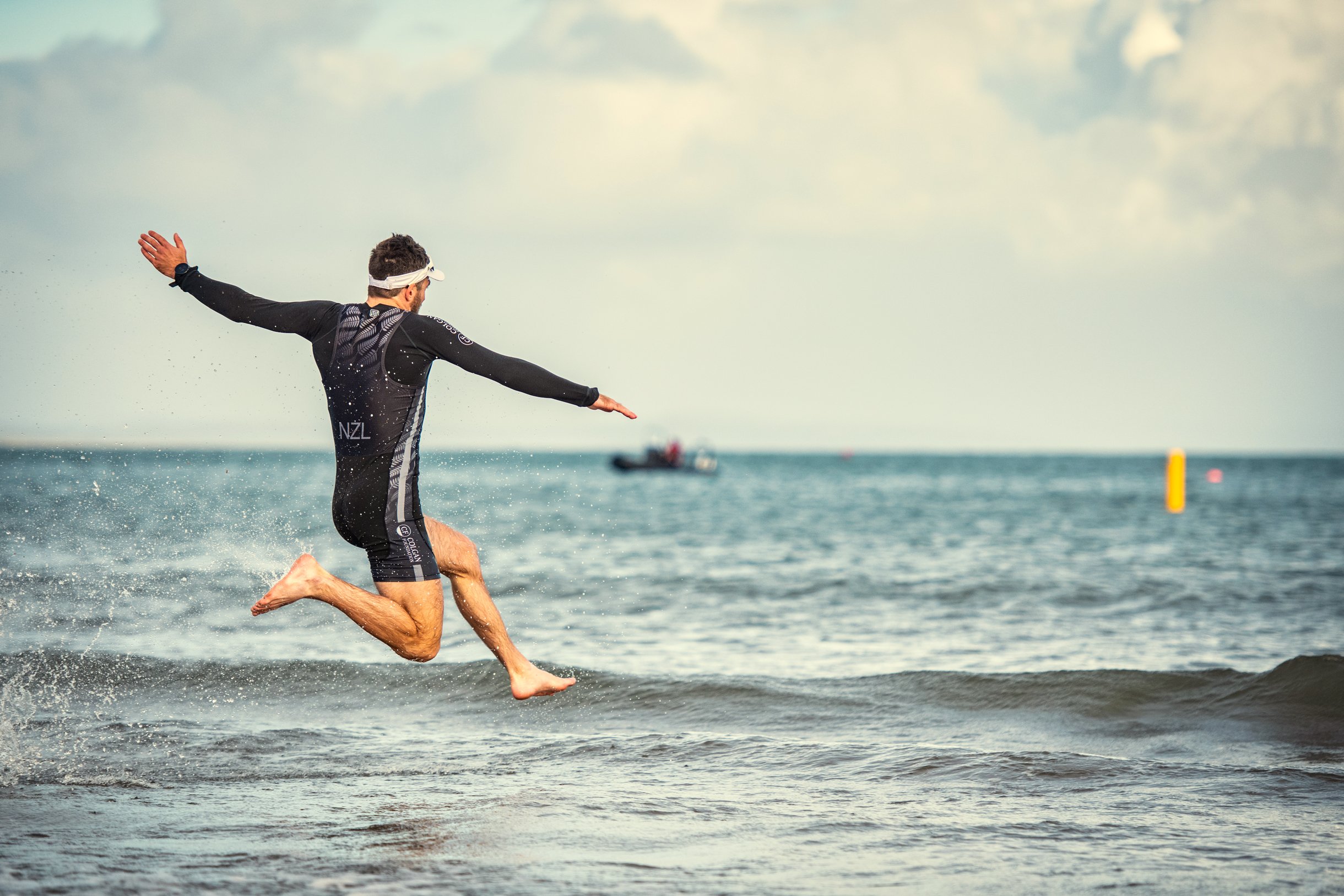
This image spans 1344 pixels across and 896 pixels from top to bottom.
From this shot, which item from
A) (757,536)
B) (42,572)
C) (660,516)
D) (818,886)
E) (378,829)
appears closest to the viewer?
(818,886)

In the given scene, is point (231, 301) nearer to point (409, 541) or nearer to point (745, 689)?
point (409, 541)

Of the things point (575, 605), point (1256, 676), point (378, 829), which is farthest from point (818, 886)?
point (575, 605)

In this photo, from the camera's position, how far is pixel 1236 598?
17.9 m

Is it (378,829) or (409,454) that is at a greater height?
(409,454)

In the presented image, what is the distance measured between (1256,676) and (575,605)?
8656 mm

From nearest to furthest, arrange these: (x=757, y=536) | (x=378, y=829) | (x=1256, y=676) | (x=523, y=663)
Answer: (x=378, y=829) → (x=523, y=663) → (x=1256, y=676) → (x=757, y=536)

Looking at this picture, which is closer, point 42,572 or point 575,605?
point 575,605

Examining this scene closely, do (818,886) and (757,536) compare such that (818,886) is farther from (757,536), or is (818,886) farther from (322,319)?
(757,536)

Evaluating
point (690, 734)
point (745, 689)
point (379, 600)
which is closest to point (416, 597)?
point (379, 600)

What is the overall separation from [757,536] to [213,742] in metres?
25.2

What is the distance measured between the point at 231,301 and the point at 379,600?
1.72 meters

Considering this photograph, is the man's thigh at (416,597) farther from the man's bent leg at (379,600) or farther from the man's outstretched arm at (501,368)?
the man's outstretched arm at (501,368)

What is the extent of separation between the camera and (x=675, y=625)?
14500mm

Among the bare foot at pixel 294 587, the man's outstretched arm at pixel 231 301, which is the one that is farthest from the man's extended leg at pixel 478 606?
the man's outstretched arm at pixel 231 301
